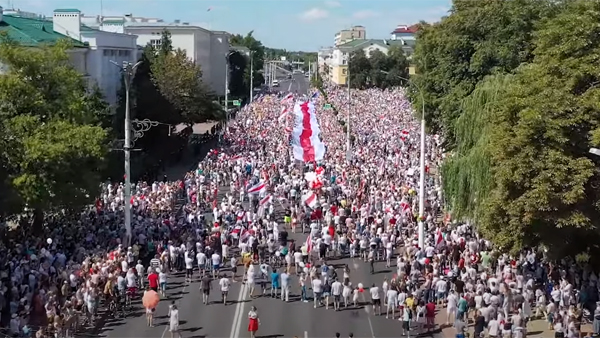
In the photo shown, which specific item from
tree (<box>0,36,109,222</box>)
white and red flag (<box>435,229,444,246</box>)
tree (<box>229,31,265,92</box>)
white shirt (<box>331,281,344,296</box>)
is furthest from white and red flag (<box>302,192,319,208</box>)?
tree (<box>229,31,265,92</box>)

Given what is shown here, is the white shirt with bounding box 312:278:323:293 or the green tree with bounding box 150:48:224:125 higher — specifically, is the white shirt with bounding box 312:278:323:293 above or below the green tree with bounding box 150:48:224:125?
below

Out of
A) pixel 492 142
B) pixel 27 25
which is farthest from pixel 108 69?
pixel 492 142

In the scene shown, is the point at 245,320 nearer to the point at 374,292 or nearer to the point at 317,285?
the point at 317,285

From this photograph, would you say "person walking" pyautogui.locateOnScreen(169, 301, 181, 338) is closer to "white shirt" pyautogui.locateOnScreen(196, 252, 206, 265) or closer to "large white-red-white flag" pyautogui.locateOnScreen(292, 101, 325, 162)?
"white shirt" pyautogui.locateOnScreen(196, 252, 206, 265)

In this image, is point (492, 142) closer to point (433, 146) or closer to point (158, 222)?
point (158, 222)

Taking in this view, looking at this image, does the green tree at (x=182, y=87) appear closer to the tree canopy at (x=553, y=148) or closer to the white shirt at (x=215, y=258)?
the white shirt at (x=215, y=258)

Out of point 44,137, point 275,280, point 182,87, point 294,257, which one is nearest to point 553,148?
point 275,280

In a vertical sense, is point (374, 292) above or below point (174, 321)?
above
